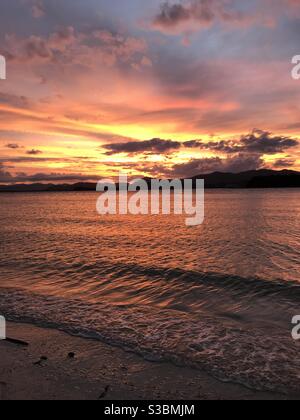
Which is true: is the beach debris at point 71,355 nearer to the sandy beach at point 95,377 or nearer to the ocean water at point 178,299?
the sandy beach at point 95,377

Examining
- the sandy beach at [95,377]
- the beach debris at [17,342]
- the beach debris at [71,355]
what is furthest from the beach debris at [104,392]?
the beach debris at [17,342]

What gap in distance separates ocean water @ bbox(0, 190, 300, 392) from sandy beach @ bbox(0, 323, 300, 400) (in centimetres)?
54

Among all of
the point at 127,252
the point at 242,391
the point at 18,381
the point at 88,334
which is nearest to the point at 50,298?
the point at 88,334

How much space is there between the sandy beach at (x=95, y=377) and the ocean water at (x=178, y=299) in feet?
1.76

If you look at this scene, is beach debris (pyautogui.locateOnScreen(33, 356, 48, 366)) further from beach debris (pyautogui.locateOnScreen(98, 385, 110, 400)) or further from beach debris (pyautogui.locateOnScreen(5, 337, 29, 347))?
beach debris (pyautogui.locateOnScreen(98, 385, 110, 400))

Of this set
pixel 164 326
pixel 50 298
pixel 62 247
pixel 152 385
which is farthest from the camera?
pixel 62 247

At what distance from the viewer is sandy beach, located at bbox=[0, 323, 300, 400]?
6.86 meters

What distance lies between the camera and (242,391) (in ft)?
23.4

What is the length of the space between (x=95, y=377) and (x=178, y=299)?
7.28 meters

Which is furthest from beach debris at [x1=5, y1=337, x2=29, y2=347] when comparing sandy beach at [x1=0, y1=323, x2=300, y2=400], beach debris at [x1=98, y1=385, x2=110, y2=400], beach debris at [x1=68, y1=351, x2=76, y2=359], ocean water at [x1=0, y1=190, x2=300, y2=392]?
beach debris at [x1=98, y1=385, x2=110, y2=400]

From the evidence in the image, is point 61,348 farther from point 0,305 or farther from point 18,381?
point 0,305
